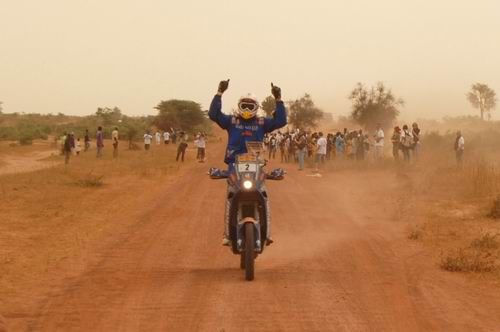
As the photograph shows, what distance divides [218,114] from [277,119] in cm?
80

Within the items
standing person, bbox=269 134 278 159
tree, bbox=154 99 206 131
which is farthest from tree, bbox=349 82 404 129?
tree, bbox=154 99 206 131

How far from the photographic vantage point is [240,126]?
8.76 meters

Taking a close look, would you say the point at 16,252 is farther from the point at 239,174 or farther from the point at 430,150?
the point at 430,150

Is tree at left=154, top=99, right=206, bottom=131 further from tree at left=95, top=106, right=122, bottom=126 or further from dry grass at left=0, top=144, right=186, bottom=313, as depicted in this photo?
dry grass at left=0, top=144, right=186, bottom=313

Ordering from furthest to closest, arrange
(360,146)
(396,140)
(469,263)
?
(360,146) < (396,140) < (469,263)

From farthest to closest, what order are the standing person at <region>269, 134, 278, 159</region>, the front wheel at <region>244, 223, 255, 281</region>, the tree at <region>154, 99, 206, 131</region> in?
the tree at <region>154, 99, 206, 131</region> → the standing person at <region>269, 134, 278, 159</region> → the front wheel at <region>244, 223, 255, 281</region>

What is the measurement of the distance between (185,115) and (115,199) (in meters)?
59.1

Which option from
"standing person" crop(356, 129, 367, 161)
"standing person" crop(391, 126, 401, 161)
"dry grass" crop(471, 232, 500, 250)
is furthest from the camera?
"standing person" crop(356, 129, 367, 161)

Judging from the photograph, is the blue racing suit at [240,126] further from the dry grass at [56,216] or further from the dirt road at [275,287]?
the dry grass at [56,216]

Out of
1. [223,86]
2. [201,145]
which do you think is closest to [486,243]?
[223,86]

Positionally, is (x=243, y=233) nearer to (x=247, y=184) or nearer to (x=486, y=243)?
(x=247, y=184)

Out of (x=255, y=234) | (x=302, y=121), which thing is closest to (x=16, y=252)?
(x=255, y=234)

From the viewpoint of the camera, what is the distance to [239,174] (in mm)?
8250

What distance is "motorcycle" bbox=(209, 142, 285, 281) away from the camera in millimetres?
8180
